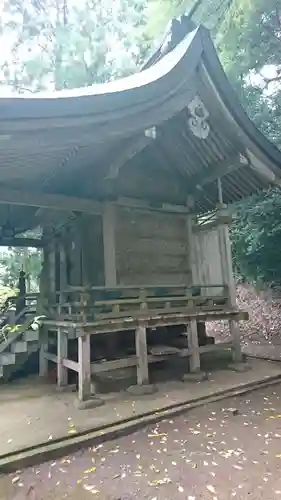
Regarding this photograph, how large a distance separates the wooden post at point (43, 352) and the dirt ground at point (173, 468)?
3161 millimetres

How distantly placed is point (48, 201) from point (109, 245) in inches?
50.7

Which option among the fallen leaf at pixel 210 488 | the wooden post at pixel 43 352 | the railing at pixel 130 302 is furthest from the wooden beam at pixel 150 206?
the fallen leaf at pixel 210 488

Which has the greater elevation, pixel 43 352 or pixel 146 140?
pixel 146 140

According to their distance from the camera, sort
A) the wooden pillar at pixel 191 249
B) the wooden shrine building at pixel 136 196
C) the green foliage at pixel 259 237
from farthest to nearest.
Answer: the green foliage at pixel 259 237 < the wooden pillar at pixel 191 249 < the wooden shrine building at pixel 136 196

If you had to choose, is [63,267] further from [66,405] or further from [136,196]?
[66,405]

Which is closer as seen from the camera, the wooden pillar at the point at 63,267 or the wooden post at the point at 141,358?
the wooden post at the point at 141,358

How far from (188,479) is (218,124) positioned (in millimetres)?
5174

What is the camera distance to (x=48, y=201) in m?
5.97

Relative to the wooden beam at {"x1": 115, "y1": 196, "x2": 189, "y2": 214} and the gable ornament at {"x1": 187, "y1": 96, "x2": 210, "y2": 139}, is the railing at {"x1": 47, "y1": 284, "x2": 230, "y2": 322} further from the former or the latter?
the gable ornament at {"x1": 187, "y1": 96, "x2": 210, "y2": 139}

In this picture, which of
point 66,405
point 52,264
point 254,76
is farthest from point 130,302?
point 254,76

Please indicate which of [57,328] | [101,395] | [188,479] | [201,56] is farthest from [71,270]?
[188,479]

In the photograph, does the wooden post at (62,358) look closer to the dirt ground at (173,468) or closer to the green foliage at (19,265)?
the dirt ground at (173,468)

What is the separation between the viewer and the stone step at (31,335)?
249 inches

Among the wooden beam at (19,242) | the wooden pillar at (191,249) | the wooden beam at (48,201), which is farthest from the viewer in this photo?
the wooden beam at (19,242)
